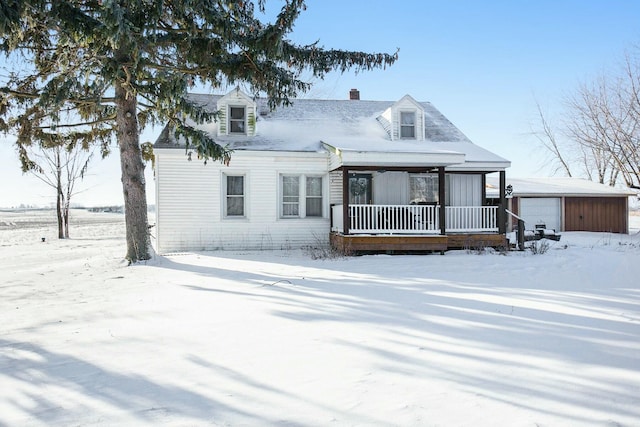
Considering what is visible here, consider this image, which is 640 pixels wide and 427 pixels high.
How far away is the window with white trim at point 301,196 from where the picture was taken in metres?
14.1

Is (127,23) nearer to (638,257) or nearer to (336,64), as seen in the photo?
(336,64)

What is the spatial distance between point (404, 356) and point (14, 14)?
8273 mm

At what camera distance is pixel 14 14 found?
22.9 ft

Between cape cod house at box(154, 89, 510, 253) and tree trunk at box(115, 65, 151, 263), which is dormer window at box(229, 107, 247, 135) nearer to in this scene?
cape cod house at box(154, 89, 510, 253)

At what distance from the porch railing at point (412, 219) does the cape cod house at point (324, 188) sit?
34 mm

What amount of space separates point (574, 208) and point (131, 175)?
2282cm

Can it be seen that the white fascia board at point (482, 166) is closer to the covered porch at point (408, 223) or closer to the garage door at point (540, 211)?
the covered porch at point (408, 223)

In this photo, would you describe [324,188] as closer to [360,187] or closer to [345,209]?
[360,187]

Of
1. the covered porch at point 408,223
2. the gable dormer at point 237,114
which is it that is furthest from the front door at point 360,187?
the gable dormer at point 237,114

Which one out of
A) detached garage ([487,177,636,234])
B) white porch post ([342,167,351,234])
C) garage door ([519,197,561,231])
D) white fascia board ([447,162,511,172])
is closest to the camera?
white porch post ([342,167,351,234])

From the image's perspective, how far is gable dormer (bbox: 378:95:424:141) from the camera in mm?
14961

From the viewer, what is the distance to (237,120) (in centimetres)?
1438

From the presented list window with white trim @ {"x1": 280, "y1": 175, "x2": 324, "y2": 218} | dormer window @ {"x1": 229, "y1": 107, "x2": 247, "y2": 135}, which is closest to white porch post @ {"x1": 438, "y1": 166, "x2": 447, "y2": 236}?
window with white trim @ {"x1": 280, "y1": 175, "x2": 324, "y2": 218}

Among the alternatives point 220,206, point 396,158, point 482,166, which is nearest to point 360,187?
point 396,158
